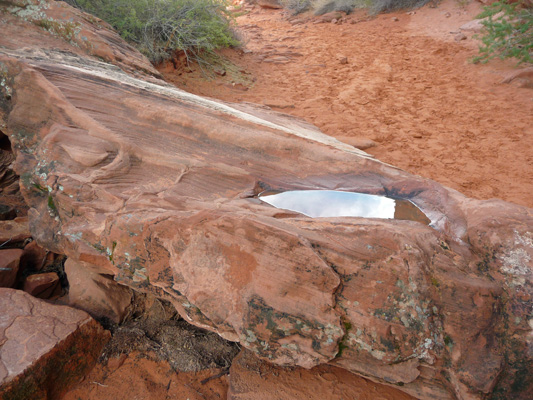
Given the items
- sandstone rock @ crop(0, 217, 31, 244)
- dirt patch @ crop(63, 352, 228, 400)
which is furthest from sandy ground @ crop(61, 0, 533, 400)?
sandstone rock @ crop(0, 217, 31, 244)

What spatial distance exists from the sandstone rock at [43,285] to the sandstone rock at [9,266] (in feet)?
0.31

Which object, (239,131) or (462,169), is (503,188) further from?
(239,131)

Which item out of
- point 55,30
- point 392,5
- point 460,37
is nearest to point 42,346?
point 55,30

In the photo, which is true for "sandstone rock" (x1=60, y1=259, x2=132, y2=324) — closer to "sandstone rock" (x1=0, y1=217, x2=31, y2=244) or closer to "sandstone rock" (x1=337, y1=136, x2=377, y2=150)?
"sandstone rock" (x1=0, y1=217, x2=31, y2=244)

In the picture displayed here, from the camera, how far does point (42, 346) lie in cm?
184

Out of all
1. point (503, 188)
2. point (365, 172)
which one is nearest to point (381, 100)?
point (503, 188)

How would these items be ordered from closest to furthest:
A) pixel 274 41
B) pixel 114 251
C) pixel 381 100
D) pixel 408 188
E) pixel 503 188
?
pixel 114 251, pixel 408 188, pixel 503 188, pixel 381 100, pixel 274 41

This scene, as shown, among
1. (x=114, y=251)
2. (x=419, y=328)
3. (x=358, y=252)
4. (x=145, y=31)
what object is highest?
(x=145, y=31)

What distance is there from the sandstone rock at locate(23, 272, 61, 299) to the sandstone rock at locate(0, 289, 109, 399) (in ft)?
0.96

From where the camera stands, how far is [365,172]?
87.4 inches

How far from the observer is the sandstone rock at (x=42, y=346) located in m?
1.73

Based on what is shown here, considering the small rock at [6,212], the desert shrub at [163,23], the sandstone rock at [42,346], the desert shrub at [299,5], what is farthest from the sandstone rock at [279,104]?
the desert shrub at [299,5]

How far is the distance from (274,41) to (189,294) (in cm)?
834

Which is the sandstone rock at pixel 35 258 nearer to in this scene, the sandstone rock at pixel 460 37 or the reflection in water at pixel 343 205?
the reflection in water at pixel 343 205
